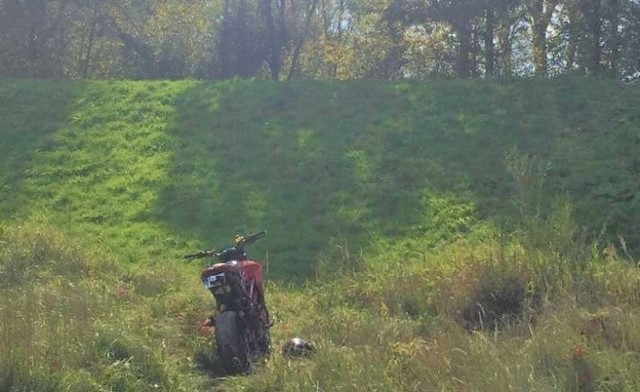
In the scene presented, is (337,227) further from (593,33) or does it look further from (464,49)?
(464,49)

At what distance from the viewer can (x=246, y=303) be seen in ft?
23.8

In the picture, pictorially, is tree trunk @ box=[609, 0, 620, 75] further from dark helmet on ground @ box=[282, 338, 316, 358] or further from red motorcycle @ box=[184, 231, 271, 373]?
dark helmet on ground @ box=[282, 338, 316, 358]

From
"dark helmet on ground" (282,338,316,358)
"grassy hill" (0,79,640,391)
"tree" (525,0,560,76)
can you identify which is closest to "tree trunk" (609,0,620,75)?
"tree" (525,0,560,76)

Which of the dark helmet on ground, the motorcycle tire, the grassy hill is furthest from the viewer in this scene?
the motorcycle tire

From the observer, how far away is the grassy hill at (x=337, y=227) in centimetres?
585

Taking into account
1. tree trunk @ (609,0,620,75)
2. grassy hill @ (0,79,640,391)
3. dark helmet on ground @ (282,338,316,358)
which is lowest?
dark helmet on ground @ (282,338,316,358)

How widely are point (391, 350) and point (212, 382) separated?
1616 millimetres

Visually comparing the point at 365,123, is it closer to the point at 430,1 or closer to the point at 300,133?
Answer: the point at 300,133

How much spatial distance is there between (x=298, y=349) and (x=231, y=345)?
633 millimetres

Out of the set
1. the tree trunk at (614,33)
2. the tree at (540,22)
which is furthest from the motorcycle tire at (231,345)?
the tree at (540,22)

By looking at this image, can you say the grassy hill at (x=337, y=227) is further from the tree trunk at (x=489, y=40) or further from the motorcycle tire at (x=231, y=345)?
the tree trunk at (x=489, y=40)

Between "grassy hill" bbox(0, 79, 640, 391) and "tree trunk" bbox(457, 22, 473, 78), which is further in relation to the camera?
"tree trunk" bbox(457, 22, 473, 78)

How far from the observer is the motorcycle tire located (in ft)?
22.7

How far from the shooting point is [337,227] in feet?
41.1
